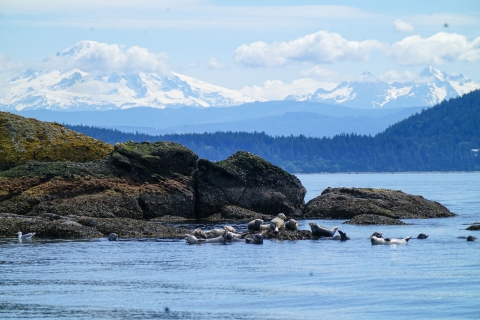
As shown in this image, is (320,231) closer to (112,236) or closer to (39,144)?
(112,236)

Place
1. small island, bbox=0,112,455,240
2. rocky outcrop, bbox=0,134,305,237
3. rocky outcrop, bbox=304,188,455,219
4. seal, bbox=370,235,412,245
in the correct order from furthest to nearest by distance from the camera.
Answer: rocky outcrop, bbox=304,188,455,219
small island, bbox=0,112,455,240
rocky outcrop, bbox=0,134,305,237
seal, bbox=370,235,412,245

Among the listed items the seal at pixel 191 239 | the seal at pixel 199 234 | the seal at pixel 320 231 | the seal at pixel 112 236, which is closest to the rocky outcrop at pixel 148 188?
the seal at pixel 199 234

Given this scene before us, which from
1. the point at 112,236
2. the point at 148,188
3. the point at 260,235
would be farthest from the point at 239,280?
the point at 148,188

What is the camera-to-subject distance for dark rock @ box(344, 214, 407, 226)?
123 ft

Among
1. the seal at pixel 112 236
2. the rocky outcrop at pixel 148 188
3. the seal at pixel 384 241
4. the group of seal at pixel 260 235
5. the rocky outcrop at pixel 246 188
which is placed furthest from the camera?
the rocky outcrop at pixel 246 188

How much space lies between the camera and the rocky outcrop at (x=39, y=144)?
42469 mm

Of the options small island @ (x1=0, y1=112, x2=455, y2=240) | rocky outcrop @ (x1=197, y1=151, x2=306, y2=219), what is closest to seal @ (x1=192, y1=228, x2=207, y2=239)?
small island @ (x1=0, y1=112, x2=455, y2=240)

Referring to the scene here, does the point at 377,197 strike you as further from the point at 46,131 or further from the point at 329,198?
the point at 46,131

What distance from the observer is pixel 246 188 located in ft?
138

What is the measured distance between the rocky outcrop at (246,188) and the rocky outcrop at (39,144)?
6.93 metres

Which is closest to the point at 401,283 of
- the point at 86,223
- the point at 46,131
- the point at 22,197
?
the point at 86,223

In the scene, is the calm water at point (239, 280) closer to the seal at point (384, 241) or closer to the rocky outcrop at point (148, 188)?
the seal at point (384, 241)

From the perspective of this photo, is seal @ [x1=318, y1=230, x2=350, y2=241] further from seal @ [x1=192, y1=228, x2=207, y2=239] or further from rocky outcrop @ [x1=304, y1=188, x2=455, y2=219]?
rocky outcrop @ [x1=304, y1=188, x2=455, y2=219]

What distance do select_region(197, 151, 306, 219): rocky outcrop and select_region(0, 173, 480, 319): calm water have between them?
36.9ft
